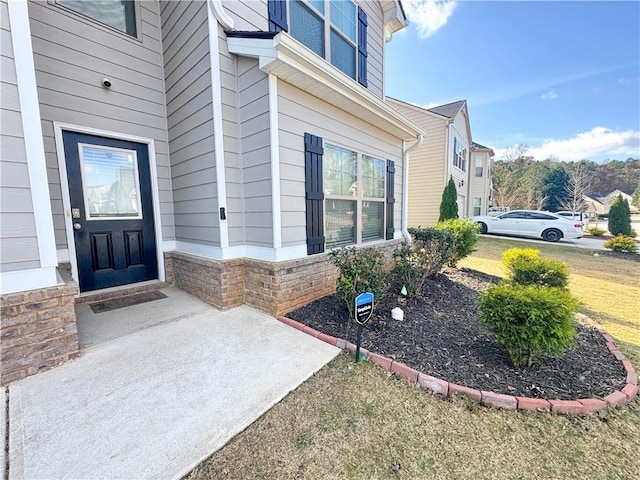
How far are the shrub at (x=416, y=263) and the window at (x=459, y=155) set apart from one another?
447 inches

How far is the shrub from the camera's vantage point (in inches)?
156

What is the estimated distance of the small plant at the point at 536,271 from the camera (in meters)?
3.86

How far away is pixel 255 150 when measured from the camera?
3.32 metres

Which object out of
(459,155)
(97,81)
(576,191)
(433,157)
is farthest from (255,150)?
(576,191)

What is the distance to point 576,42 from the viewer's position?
11531mm

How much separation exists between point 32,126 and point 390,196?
5.09 m

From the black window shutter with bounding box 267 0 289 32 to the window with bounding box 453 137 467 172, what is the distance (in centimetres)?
1222

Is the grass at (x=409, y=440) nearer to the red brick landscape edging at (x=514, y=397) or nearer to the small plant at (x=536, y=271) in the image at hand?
the red brick landscape edging at (x=514, y=397)

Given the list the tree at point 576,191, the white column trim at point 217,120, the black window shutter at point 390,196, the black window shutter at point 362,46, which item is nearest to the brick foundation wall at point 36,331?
the white column trim at point 217,120

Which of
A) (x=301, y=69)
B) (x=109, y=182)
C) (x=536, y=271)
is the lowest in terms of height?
(x=536, y=271)

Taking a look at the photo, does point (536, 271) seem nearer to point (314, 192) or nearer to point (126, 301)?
point (314, 192)

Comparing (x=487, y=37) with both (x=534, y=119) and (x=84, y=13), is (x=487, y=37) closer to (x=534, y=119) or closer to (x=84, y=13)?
(x=84, y=13)

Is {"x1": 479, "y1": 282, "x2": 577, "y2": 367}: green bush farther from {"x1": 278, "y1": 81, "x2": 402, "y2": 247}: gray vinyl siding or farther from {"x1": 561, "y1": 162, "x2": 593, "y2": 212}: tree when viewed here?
{"x1": 561, "y1": 162, "x2": 593, "y2": 212}: tree

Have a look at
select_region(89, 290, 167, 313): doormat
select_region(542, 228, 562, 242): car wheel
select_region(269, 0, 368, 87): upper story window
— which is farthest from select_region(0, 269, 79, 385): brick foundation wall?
select_region(542, 228, 562, 242): car wheel
